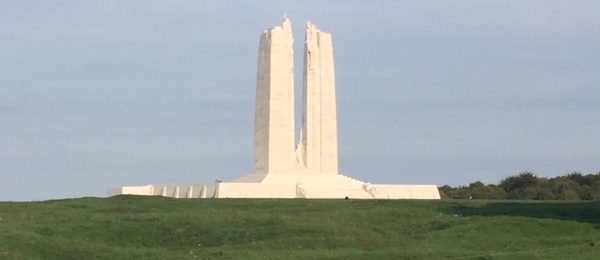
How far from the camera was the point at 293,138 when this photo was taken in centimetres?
5181

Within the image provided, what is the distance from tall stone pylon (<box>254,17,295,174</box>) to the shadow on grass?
12990mm

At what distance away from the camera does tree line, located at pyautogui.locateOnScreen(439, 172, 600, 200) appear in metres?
60.3

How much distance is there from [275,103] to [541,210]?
16.2 metres

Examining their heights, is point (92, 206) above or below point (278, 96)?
below

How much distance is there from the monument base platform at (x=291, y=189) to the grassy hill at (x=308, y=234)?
28.7 feet

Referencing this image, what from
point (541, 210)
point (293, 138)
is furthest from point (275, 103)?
point (541, 210)

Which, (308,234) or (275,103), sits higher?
(275,103)

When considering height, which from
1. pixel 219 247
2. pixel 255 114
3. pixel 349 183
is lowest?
pixel 219 247

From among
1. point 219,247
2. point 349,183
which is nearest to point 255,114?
point 349,183

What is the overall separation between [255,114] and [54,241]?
24.4 meters

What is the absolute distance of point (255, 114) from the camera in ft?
171

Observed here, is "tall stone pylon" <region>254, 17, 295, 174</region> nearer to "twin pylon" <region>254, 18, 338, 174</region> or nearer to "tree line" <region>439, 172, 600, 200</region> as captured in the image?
"twin pylon" <region>254, 18, 338, 174</region>

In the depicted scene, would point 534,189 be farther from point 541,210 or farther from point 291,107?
point 541,210

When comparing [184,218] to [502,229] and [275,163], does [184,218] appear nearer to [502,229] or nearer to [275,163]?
[502,229]
